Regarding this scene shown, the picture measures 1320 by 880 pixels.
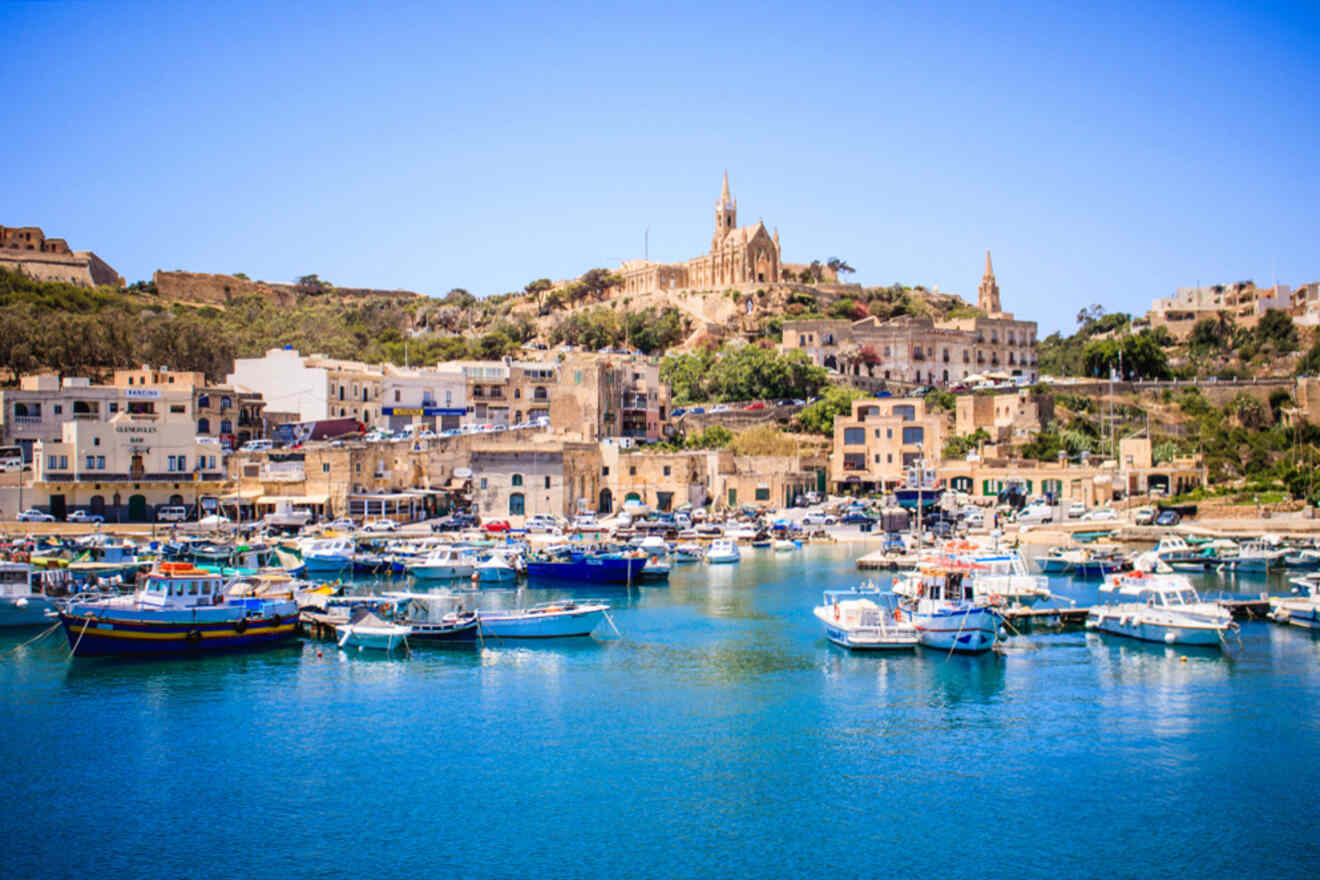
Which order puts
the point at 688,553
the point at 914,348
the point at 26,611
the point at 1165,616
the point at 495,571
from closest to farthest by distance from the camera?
the point at 1165,616, the point at 26,611, the point at 495,571, the point at 688,553, the point at 914,348

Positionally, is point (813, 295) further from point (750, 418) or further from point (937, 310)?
point (750, 418)

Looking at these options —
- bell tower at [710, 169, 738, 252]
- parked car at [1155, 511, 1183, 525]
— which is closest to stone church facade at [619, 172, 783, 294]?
bell tower at [710, 169, 738, 252]

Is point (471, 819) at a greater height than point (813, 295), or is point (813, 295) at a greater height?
point (813, 295)

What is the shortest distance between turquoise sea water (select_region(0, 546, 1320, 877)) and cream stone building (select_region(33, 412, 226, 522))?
2037cm

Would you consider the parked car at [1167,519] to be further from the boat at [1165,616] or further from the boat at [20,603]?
the boat at [20,603]

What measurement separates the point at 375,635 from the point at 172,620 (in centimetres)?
493

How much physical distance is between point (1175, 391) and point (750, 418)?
26522mm

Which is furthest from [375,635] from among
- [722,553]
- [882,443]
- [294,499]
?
[882,443]

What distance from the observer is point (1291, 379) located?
70000 mm

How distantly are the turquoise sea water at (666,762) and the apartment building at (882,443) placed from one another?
31.1 metres

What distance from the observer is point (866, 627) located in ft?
98.8

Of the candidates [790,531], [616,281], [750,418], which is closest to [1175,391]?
[750,418]

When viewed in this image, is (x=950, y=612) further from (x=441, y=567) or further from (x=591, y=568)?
(x=441, y=567)

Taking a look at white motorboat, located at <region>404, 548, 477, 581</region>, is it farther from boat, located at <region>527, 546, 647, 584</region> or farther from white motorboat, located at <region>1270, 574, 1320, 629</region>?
white motorboat, located at <region>1270, 574, 1320, 629</region>
